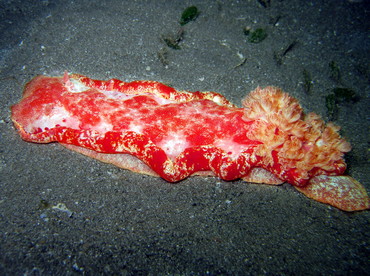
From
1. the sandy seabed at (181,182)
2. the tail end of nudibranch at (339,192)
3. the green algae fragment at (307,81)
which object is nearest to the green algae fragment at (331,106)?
the sandy seabed at (181,182)

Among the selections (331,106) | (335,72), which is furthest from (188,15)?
(331,106)

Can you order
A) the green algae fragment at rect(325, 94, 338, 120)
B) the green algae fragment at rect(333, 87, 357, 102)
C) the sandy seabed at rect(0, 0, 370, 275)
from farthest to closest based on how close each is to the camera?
the green algae fragment at rect(333, 87, 357, 102)
the green algae fragment at rect(325, 94, 338, 120)
the sandy seabed at rect(0, 0, 370, 275)

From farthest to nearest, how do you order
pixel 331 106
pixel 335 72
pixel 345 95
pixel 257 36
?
pixel 257 36 → pixel 335 72 → pixel 345 95 → pixel 331 106

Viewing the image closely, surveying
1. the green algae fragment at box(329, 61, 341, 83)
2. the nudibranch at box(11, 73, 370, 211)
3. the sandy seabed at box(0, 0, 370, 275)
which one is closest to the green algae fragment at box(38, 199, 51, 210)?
the sandy seabed at box(0, 0, 370, 275)

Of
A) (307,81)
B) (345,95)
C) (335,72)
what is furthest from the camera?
(335,72)

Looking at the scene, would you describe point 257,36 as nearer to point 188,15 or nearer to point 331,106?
point 188,15

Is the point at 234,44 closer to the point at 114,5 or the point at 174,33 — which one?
the point at 174,33

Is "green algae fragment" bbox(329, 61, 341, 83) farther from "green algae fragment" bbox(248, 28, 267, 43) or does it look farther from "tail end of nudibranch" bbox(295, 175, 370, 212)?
"tail end of nudibranch" bbox(295, 175, 370, 212)
